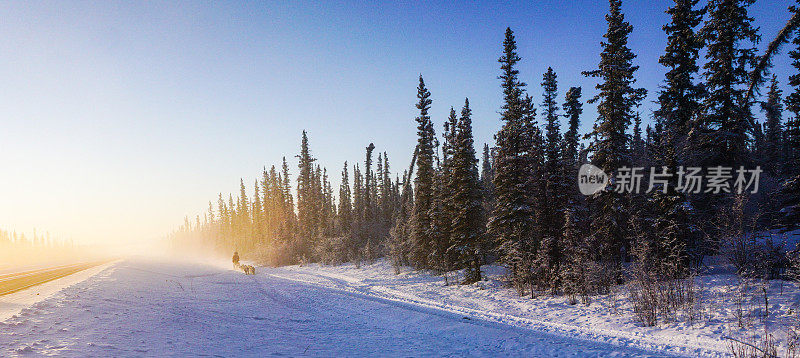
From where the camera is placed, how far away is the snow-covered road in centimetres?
851

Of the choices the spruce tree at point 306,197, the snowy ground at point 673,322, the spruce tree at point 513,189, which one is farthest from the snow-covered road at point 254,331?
the spruce tree at point 306,197

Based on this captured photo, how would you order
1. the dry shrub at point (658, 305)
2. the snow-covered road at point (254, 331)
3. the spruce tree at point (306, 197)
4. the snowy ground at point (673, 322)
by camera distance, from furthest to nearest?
the spruce tree at point (306, 197)
the dry shrub at point (658, 305)
the snowy ground at point (673, 322)
the snow-covered road at point (254, 331)

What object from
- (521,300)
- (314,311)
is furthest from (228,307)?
(521,300)

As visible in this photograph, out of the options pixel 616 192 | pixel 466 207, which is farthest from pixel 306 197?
pixel 616 192

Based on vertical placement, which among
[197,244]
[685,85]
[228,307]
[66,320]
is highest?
[685,85]

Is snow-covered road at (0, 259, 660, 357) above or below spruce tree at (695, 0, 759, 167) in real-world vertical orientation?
below

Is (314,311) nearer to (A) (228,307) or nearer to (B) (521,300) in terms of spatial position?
(A) (228,307)

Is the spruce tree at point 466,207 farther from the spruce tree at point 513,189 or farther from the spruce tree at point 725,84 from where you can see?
the spruce tree at point 725,84

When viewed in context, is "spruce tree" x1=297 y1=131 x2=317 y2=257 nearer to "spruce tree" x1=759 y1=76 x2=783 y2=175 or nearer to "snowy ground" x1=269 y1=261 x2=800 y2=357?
"snowy ground" x1=269 y1=261 x2=800 y2=357

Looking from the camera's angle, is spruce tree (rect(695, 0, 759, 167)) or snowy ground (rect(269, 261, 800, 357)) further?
spruce tree (rect(695, 0, 759, 167))

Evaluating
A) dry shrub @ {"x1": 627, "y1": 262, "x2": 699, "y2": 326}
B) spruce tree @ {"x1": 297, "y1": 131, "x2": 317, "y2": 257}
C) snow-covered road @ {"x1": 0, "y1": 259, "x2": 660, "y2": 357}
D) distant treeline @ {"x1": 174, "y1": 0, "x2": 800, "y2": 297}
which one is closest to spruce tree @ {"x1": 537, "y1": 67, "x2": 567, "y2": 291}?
distant treeline @ {"x1": 174, "y1": 0, "x2": 800, "y2": 297}

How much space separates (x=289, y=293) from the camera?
1911 cm

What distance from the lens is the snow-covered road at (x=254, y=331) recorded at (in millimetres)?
8508

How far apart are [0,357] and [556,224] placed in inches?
950
